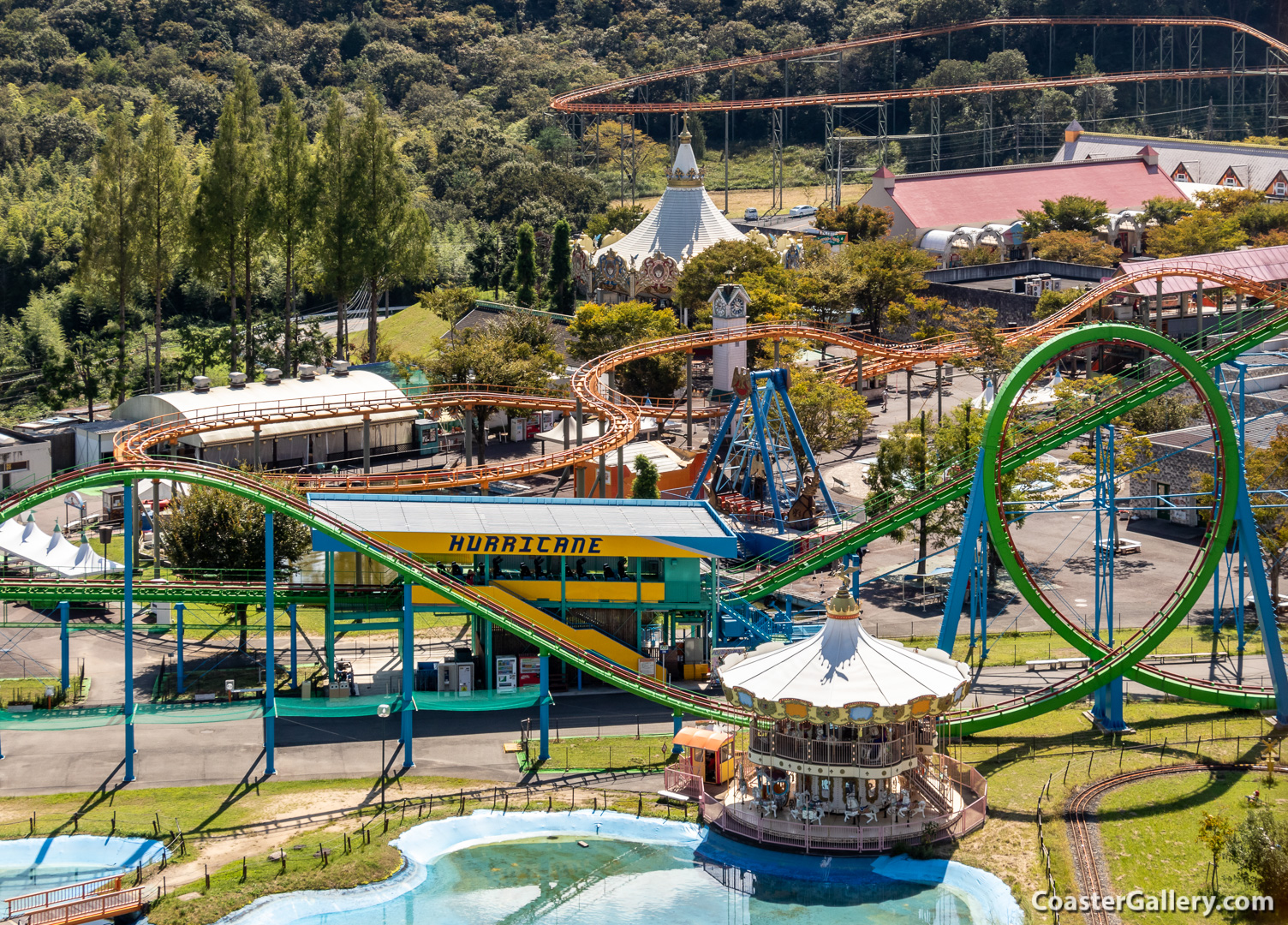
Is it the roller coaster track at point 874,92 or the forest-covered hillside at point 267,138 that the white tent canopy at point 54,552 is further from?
the roller coaster track at point 874,92

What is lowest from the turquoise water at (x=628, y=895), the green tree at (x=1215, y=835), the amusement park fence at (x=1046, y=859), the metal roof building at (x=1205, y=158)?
the turquoise water at (x=628, y=895)

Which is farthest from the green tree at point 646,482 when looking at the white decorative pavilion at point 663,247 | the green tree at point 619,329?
the white decorative pavilion at point 663,247

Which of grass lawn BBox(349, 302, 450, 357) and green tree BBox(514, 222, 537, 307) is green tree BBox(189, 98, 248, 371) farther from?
green tree BBox(514, 222, 537, 307)

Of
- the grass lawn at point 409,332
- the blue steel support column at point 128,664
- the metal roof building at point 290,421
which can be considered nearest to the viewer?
the blue steel support column at point 128,664

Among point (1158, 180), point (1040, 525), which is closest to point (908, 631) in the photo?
point (1040, 525)

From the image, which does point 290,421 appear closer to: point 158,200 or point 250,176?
point 158,200

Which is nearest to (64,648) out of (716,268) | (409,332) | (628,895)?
(628,895)
